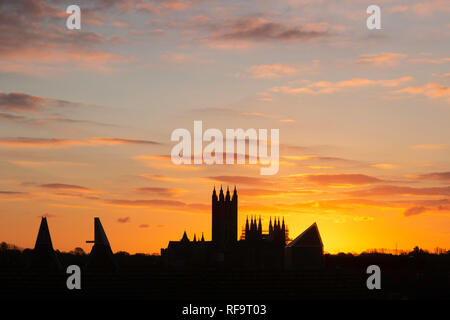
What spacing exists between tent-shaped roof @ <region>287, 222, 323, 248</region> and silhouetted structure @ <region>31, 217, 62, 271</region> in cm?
6256

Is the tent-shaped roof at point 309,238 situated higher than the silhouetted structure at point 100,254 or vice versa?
the tent-shaped roof at point 309,238

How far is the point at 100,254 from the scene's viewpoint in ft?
507

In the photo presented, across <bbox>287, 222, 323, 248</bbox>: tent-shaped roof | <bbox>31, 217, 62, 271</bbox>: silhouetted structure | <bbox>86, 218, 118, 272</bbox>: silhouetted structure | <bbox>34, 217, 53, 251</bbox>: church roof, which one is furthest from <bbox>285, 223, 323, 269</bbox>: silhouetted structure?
<bbox>34, 217, 53, 251</bbox>: church roof

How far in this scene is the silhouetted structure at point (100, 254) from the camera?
15400 centimetres

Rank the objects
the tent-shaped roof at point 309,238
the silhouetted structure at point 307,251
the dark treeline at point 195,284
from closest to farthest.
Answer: the dark treeline at point 195,284 → the silhouetted structure at point 307,251 → the tent-shaped roof at point 309,238

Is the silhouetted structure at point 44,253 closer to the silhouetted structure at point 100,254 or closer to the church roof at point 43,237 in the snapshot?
the church roof at point 43,237

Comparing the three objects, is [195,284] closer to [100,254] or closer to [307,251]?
[100,254]

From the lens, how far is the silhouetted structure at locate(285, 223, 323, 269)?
18825cm

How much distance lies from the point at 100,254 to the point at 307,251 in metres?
56.0

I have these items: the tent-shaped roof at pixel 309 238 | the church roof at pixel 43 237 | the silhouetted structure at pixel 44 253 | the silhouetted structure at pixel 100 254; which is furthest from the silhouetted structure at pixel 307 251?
the church roof at pixel 43 237

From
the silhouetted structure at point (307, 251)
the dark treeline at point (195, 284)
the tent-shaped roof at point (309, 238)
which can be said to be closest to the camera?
the dark treeline at point (195, 284)

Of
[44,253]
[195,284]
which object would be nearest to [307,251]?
[195,284]
